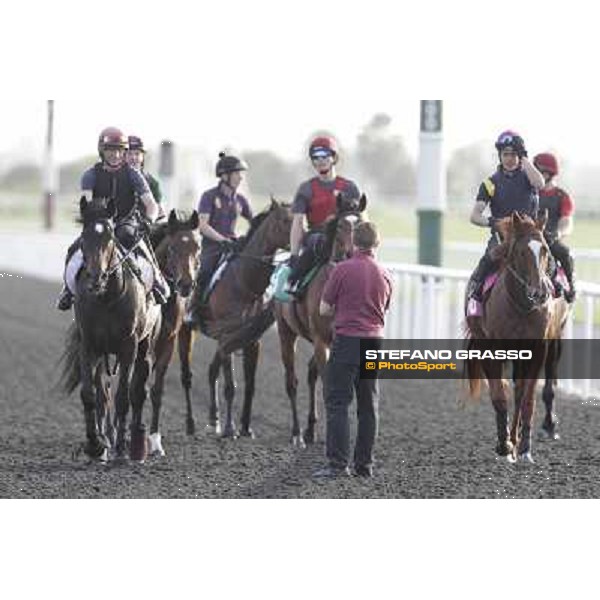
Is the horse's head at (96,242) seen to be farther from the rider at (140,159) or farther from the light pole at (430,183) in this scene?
the light pole at (430,183)

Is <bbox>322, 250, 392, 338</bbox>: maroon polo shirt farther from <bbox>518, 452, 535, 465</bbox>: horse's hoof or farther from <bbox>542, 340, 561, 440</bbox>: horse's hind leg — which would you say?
<bbox>542, 340, 561, 440</bbox>: horse's hind leg

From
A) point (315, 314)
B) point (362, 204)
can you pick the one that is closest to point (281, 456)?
point (315, 314)

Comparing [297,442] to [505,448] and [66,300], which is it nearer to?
[505,448]

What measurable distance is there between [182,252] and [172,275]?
0.69ft

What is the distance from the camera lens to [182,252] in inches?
438

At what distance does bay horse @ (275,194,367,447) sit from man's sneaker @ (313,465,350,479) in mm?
1308

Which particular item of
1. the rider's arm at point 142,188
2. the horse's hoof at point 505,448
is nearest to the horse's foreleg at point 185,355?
the rider's arm at point 142,188

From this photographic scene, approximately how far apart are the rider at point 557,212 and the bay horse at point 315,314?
196 centimetres

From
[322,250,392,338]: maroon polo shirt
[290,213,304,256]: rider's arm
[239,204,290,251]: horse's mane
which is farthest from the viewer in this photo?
[239,204,290,251]: horse's mane

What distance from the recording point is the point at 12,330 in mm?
22156

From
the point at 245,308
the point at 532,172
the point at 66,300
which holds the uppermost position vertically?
the point at 532,172

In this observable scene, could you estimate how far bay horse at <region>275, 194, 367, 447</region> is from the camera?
10.5m

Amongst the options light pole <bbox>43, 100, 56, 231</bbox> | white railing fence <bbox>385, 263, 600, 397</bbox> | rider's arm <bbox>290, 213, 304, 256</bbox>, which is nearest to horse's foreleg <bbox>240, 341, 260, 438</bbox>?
rider's arm <bbox>290, 213, 304, 256</bbox>

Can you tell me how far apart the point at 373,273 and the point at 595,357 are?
685 centimetres
